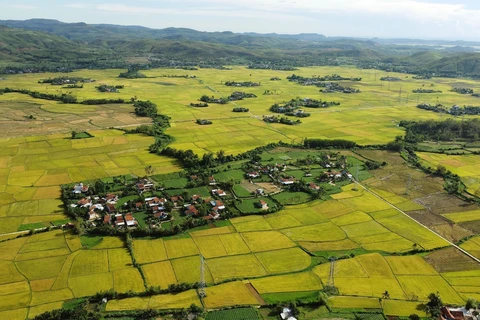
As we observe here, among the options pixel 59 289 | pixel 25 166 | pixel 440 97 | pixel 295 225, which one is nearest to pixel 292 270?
pixel 295 225

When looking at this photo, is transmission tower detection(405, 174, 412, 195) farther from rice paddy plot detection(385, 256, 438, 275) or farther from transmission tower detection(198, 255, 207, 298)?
transmission tower detection(198, 255, 207, 298)

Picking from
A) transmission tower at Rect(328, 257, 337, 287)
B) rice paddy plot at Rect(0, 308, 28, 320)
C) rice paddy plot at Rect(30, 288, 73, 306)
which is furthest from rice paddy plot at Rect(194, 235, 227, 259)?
rice paddy plot at Rect(0, 308, 28, 320)

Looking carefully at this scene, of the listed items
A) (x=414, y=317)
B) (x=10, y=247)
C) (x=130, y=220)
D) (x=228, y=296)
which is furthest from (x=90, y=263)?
(x=414, y=317)

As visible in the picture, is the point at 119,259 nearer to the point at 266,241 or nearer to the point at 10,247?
the point at 10,247

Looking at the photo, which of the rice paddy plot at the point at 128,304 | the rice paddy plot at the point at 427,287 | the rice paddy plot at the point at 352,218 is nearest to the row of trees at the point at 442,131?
the rice paddy plot at the point at 352,218

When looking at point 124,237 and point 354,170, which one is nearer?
point 124,237

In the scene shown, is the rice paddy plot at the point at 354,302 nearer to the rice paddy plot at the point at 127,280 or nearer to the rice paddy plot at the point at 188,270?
the rice paddy plot at the point at 188,270

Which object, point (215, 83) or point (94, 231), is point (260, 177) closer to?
point (94, 231)
